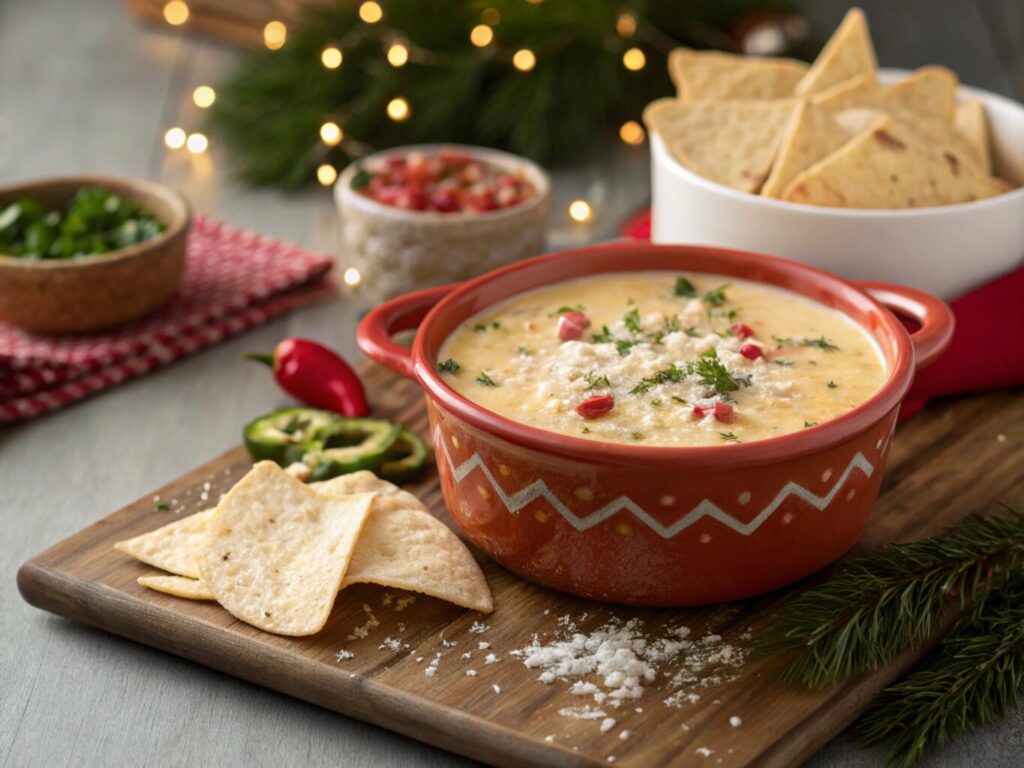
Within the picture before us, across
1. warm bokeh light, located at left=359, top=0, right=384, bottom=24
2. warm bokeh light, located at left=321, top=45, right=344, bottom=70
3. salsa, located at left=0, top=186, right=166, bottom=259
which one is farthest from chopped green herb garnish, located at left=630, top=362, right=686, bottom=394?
warm bokeh light, located at left=359, top=0, right=384, bottom=24

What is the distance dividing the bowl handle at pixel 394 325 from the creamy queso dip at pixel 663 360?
0.29 feet

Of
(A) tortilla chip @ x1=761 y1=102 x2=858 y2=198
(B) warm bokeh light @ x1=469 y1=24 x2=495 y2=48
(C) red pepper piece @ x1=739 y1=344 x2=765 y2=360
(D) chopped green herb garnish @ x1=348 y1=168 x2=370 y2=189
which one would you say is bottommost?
(D) chopped green herb garnish @ x1=348 y1=168 x2=370 y2=189

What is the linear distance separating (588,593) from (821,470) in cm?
51

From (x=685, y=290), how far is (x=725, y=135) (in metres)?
0.69

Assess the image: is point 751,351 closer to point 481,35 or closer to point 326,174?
point 326,174

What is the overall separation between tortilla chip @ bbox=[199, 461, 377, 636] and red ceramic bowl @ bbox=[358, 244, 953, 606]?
0.27 meters

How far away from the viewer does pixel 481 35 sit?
538 centimetres

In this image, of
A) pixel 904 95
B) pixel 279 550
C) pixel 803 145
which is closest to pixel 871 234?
pixel 803 145

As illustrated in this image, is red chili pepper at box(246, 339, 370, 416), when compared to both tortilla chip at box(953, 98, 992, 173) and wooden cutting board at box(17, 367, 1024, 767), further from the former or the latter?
tortilla chip at box(953, 98, 992, 173)

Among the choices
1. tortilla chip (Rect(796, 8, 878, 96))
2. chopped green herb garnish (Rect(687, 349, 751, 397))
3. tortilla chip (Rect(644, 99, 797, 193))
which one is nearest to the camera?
chopped green herb garnish (Rect(687, 349, 751, 397))

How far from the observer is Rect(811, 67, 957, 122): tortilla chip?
384 cm

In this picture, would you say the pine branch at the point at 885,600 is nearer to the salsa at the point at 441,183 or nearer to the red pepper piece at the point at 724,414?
the red pepper piece at the point at 724,414

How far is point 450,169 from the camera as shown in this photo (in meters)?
4.39

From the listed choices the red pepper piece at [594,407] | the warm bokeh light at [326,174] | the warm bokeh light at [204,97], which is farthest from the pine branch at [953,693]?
the warm bokeh light at [204,97]
